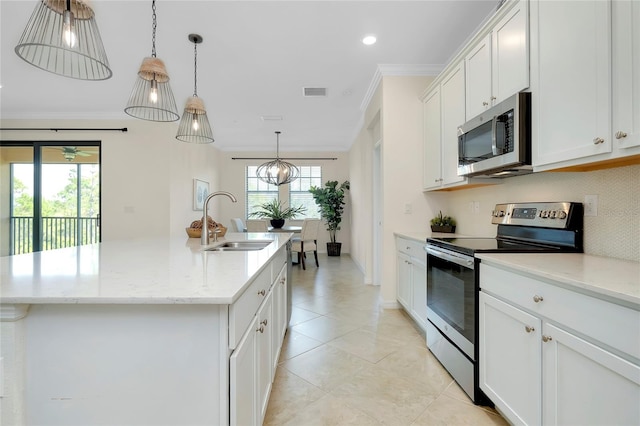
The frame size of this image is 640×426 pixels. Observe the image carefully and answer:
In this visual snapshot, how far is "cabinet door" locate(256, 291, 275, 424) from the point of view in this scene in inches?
52.7

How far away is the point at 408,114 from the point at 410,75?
451 millimetres

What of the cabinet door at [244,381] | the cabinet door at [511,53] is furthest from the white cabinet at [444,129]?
the cabinet door at [244,381]

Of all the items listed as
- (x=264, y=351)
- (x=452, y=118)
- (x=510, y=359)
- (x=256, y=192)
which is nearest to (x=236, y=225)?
(x=256, y=192)

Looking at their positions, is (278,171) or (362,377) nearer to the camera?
(362,377)

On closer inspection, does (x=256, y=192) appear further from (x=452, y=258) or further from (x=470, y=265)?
(x=470, y=265)

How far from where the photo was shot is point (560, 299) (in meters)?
1.14

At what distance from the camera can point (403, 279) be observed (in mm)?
3082

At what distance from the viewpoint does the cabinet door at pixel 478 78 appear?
2.08m

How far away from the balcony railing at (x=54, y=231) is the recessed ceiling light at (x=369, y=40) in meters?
5.28

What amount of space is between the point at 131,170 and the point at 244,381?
5.11m

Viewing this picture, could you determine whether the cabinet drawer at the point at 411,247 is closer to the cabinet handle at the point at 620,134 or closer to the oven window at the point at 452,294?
the oven window at the point at 452,294

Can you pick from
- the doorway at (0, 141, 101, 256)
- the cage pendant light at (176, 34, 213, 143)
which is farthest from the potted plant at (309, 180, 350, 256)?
the cage pendant light at (176, 34, 213, 143)

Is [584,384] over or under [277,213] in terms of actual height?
under

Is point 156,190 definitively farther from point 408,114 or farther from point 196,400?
point 196,400
